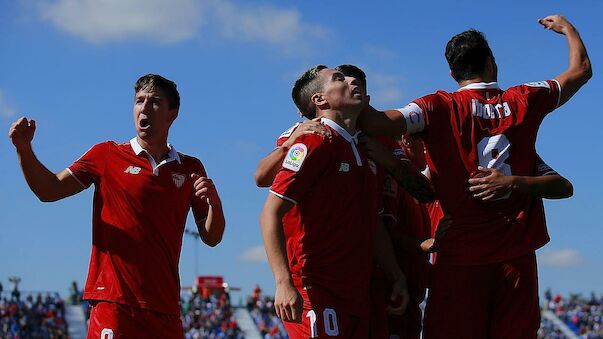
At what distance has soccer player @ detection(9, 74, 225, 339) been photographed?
6395 mm

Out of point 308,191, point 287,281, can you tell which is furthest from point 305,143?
point 287,281

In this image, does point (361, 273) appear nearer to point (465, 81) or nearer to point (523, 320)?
point (523, 320)

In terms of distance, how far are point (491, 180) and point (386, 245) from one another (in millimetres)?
898

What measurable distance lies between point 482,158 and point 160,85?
2.79m

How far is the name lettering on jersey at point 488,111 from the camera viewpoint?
5.67 m

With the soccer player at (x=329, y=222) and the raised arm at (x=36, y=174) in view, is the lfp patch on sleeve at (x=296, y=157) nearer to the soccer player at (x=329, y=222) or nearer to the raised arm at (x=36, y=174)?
the soccer player at (x=329, y=222)

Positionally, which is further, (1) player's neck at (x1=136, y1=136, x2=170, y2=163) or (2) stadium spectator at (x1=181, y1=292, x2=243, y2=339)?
(2) stadium spectator at (x1=181, y1=292, x2=243, y2=339)

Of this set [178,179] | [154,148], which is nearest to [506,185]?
[178,179]

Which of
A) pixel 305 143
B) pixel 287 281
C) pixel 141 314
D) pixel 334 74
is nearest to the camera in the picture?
pixel 287 281

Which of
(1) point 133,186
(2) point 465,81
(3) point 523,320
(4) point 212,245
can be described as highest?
(2) point 465,81

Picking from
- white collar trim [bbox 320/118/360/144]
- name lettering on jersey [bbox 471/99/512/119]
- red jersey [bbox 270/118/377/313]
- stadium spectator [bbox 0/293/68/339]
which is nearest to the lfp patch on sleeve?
red jersey [bbox 270/118/377/313]

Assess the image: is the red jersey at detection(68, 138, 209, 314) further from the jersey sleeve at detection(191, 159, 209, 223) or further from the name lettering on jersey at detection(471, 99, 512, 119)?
the name lettering on jersey at detection(471, 99, 512, 119)

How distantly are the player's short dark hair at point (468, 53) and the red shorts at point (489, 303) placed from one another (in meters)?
1.31

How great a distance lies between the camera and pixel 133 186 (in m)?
6.64
